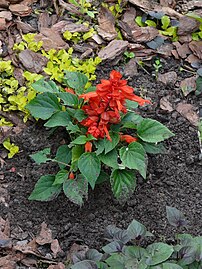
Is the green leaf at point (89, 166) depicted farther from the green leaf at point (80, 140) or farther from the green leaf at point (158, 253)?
the green leaf at point (158, 253)

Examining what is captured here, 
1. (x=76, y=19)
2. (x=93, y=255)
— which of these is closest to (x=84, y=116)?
(x=93, y=255)

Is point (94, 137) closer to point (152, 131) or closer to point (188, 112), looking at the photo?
point (152, 131)

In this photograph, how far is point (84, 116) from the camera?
11.1 ft

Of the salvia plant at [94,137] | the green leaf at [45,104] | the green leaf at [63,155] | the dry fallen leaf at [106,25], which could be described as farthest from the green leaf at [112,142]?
the dry fallen leaf at [106,25]

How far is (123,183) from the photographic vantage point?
335 cm

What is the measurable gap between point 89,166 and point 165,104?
2.96 feet

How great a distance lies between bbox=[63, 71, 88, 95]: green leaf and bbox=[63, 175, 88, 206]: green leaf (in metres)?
0.50

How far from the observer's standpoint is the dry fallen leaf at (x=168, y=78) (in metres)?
4.11

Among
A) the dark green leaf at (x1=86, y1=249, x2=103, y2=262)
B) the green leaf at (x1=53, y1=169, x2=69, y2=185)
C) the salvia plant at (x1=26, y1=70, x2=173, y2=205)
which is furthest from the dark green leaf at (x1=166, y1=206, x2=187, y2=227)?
→ the green leaf at (x1=53, y1=169, x2=69, y2=185)

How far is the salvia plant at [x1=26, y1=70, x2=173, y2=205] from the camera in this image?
3254 mm

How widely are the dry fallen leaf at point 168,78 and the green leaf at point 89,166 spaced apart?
101 cm

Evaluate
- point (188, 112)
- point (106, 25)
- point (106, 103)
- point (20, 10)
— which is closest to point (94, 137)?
point (106, 103)

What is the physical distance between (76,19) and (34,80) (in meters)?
0.66

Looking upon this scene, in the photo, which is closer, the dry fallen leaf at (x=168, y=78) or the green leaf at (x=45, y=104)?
the green leaf at (x=45, y=104)
